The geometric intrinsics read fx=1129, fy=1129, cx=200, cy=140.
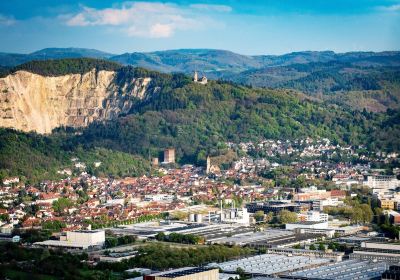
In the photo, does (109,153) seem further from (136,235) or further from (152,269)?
(152,269)

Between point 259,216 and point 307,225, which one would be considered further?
point 259,216

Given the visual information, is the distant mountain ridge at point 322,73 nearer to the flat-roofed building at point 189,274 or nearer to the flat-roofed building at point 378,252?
the flat-roofed building at point 378,252

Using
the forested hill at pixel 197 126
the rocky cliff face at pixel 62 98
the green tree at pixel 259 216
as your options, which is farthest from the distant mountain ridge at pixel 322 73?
the green tree at pixel 259 216

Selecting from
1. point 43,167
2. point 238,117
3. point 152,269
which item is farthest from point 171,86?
point 152,269

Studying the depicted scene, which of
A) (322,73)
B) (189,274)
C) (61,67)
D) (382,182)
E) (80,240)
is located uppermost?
(61,67)

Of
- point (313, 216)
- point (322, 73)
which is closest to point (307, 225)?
point (313, 216)

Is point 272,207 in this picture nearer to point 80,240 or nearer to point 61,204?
point 61,204
